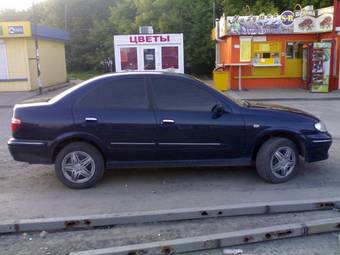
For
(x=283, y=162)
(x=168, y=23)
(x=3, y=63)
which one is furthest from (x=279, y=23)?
(x=168, y=23)

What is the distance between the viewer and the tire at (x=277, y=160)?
Result: 5910mm

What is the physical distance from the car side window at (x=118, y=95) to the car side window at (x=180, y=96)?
213mm

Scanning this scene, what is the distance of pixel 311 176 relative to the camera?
247 inches

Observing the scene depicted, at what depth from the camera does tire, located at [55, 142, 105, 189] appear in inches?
227

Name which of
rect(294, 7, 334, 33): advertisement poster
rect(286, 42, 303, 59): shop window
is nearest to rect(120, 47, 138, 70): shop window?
rect(286, 42, 303, 59): shop window

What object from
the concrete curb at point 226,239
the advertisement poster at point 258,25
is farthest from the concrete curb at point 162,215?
the advertisement poster at point 258,25

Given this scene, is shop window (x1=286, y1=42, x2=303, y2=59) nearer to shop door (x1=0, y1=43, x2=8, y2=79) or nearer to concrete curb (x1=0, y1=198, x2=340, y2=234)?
shop door (x1=0, y1=43, x2=8, y2=79)

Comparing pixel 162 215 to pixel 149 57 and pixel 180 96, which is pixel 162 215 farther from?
pixel 149 57

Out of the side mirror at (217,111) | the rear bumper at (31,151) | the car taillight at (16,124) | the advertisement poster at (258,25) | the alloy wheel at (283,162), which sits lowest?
the alloy wheel at (283,162)

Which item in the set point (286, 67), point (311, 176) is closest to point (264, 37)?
point (286, 67)

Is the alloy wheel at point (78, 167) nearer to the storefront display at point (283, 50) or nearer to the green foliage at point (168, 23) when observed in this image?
the storefront display at point (283, 50)

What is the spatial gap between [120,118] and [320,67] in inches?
573

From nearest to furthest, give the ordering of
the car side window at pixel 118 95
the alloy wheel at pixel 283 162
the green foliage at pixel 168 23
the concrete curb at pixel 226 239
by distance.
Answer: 1. the concrete curb at pixel 226 239
2. the car side window at pixel 118 95
3. the alloy wheel at pixel 283 162
4. the green foliage at pixel 168 23

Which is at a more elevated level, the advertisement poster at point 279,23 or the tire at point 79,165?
the advertisement poster at point 279,23
